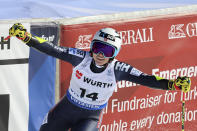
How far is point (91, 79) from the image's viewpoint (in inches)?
225

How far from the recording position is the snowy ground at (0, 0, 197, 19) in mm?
7449

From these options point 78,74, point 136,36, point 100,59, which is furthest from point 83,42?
point 100,59

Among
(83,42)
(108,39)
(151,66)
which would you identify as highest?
(108,39)

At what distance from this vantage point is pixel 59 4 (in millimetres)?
8141

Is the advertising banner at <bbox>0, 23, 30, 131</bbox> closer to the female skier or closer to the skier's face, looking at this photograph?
the female skier

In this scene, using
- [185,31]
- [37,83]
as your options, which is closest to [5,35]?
[37,83]

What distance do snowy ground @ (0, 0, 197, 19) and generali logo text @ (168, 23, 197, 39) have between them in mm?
695

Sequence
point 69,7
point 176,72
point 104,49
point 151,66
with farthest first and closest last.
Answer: point 69,7
point 176,72
point 151,66
point 104,49

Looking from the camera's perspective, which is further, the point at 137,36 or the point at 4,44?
the point at 137,36

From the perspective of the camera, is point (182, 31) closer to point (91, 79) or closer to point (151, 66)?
point (151, 66)

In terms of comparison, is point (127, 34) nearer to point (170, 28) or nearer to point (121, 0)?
point (170, 28)

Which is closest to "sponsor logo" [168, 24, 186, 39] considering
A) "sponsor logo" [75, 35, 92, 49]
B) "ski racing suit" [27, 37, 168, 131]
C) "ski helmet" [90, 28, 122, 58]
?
"sponsor logo" [75, 35, 92, 49]

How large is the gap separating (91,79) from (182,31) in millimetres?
2514

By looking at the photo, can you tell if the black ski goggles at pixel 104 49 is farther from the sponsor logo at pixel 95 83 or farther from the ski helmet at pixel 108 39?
the sponsor logo at pixel 95 83
